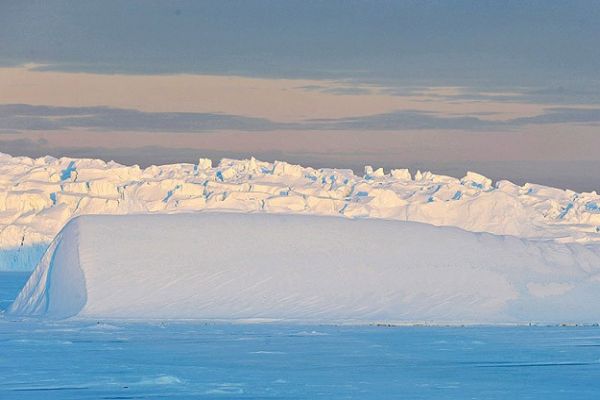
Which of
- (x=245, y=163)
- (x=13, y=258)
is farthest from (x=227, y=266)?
(x=245, y=163)

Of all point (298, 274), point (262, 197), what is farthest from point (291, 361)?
point (262, 197)

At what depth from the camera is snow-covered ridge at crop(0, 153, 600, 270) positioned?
106 meters

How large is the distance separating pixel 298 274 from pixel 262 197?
82.0 metres

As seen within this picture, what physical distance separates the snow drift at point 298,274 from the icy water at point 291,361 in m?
1.77

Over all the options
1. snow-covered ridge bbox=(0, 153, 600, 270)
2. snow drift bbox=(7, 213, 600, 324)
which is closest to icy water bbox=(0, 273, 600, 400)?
snow drift bbox=(7, 213, 600, 324)

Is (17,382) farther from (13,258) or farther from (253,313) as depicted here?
(13,258)

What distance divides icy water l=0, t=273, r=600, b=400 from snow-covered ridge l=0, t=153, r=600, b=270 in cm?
6776

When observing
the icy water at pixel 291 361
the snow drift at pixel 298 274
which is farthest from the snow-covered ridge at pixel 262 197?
the icy water at pixel 291 361

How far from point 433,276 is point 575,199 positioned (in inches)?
4220

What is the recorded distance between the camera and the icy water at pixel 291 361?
66.5 ft

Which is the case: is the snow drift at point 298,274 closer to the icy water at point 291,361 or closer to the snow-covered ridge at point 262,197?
the icy water at point 291,361

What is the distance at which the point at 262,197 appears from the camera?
379 ft

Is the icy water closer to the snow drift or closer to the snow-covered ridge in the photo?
the snow drift

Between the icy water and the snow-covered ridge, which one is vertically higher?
the icy water
